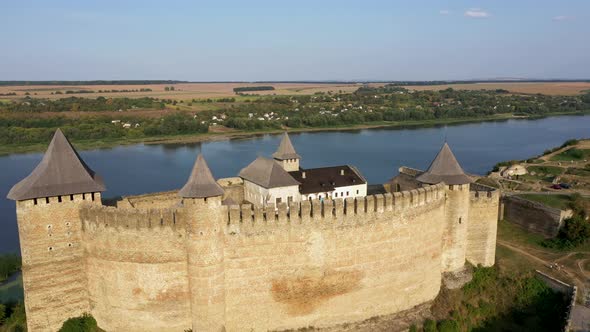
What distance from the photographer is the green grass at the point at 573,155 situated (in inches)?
1165

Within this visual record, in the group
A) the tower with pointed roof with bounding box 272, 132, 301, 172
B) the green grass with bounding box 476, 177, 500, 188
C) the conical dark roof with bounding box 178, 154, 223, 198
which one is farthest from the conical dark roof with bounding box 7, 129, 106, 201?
the green grass with bounding box 476, 177, 500, 188

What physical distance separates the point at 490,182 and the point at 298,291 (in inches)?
591

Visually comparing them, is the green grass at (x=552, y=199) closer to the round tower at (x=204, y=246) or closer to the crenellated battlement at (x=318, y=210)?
the crenellated battlement at (x=318, y=210)

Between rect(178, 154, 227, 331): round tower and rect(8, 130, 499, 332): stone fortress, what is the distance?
22mm

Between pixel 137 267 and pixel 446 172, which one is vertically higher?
pixel 446 172

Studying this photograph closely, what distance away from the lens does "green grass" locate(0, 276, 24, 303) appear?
15.9 metres

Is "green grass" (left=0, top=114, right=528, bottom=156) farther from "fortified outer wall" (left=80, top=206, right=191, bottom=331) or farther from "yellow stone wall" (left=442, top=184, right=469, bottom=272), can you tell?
"yellow stone wall" (left=442, top=184, right=469, bottom=272)

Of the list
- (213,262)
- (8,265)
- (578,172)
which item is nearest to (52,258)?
(213,262)

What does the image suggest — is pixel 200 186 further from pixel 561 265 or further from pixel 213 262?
pixel 561 265

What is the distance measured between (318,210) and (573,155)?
84.9 ft

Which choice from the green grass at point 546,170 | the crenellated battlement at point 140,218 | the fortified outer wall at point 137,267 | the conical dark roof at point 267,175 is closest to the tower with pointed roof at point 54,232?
the fortified outer wall at point 137,267

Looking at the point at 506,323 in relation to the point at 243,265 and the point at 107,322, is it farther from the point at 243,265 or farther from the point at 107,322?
the point at 107,322

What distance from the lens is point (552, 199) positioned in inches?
797

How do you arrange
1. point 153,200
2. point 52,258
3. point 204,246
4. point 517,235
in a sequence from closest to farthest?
point 204,246 < point 52,258 < point 153,200 < point 517,235
